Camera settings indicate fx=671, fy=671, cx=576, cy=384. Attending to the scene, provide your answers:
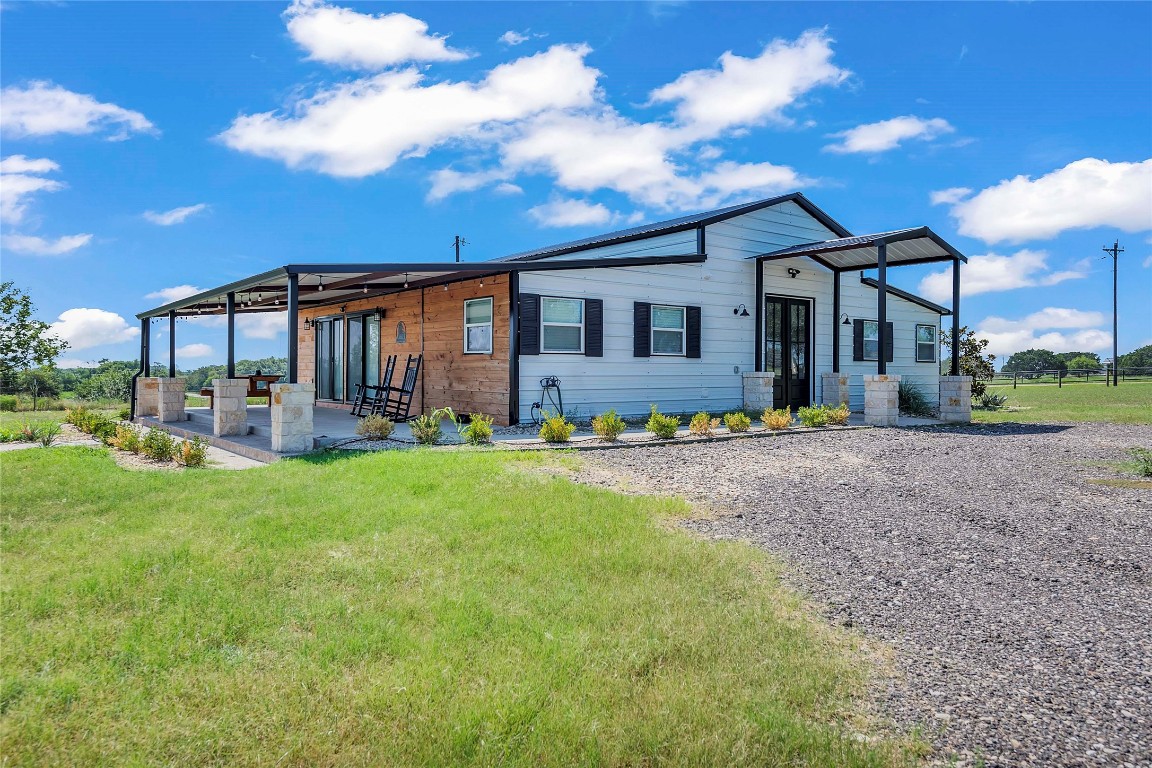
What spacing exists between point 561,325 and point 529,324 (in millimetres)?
661

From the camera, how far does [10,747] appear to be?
7.61 feet

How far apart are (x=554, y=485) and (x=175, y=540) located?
288 centimetres

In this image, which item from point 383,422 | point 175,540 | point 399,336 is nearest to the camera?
point 175,540

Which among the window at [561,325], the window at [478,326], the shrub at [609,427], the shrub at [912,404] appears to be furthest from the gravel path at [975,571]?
the shrub at [912,404]

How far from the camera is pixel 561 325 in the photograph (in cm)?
1139

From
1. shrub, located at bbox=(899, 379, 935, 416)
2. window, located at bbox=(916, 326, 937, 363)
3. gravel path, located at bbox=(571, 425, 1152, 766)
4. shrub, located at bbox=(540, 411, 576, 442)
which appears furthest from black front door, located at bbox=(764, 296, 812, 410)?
shrub, located at bbox=(540, 411, 576, 442)

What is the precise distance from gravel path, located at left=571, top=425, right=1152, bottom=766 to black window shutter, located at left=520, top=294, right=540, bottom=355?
333cm

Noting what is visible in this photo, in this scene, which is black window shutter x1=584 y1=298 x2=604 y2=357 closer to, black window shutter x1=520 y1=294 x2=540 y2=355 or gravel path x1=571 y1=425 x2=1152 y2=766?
black window shutter x1=520 y1=294 x2=540 y2=355

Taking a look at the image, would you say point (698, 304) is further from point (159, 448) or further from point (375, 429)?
point (159, 448)

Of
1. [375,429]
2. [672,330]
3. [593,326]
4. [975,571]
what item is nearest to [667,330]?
[672,330]

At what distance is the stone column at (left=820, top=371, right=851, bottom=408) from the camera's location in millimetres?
14422

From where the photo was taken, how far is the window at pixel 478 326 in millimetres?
11688

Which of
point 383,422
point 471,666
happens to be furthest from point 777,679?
point 383,422

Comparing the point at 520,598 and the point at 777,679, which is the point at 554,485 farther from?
the point at 777,679
